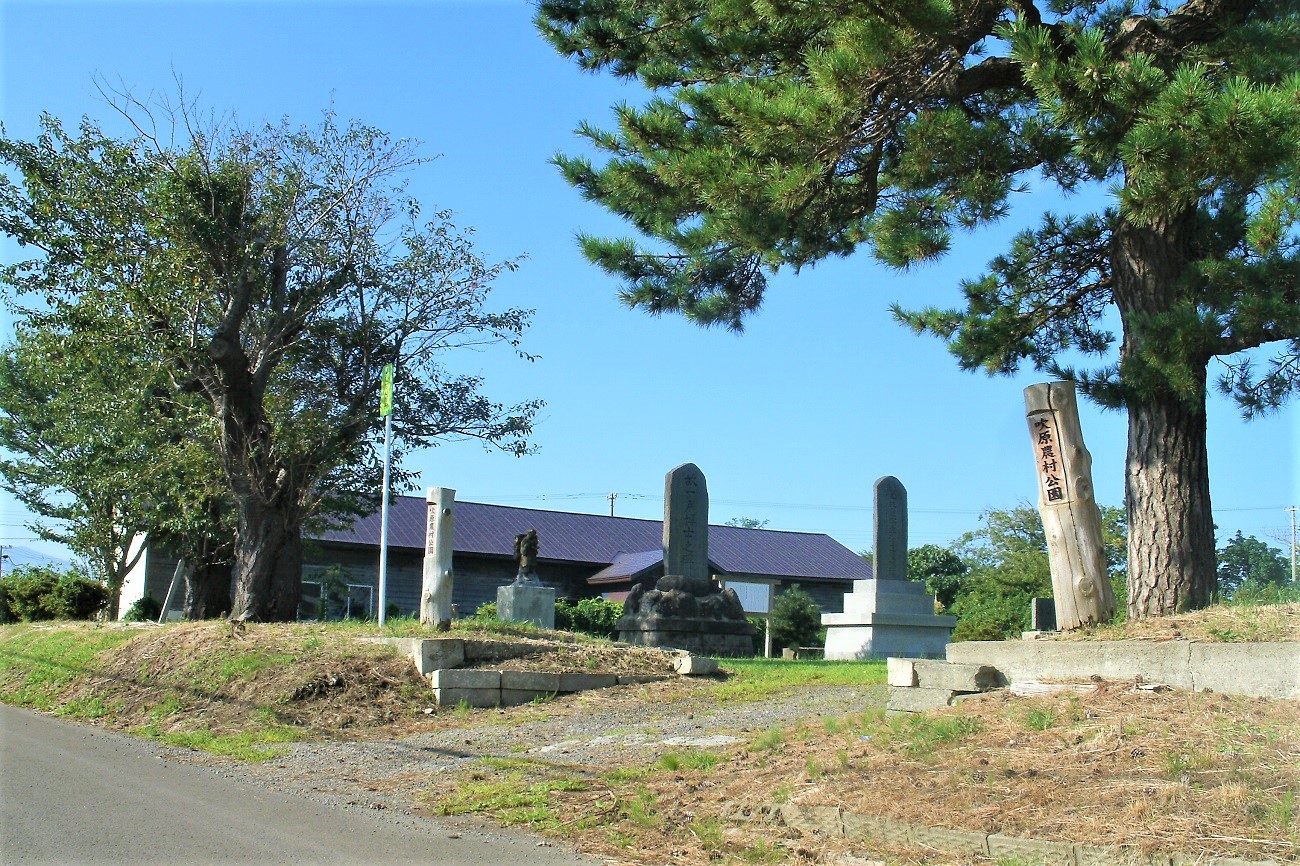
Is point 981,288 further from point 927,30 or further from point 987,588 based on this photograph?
point 987,588

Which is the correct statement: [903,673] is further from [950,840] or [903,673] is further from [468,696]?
[468,696]

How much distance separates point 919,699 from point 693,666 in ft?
15.1

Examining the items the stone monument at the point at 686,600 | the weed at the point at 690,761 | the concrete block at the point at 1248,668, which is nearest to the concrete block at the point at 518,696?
the weed at the point at 690,761

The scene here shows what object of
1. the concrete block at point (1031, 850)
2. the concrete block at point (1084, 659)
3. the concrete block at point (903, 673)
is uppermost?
the concrete block at point (1084, 659)

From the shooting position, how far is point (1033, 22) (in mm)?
8266

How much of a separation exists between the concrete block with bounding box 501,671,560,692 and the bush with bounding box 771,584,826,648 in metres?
17.2

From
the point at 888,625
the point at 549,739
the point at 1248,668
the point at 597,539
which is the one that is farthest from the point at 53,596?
the point at 1248,668

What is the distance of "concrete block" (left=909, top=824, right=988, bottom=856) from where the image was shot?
4.80 meters

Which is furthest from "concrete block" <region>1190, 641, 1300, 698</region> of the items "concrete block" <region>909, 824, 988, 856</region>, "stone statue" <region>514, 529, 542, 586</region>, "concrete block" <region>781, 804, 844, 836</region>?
"stone statue" <region>514, 529, 542, 586</region>

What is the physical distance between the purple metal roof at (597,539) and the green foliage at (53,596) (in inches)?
284

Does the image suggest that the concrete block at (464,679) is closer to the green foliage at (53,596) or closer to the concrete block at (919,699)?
the concrete block at (919,699)

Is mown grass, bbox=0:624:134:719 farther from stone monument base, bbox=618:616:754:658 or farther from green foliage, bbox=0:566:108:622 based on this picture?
green foliage, bbox=0:566:108:622

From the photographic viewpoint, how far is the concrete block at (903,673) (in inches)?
304

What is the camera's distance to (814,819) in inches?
218
